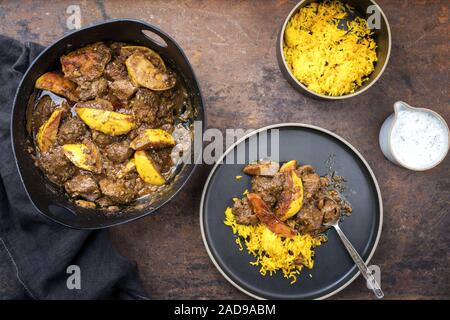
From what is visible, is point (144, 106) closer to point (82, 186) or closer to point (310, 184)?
point (82, 186)

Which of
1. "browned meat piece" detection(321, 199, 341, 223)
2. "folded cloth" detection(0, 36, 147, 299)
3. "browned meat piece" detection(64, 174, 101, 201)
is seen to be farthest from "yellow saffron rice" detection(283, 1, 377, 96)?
"folded cloth" detection(0, 36, 147, 299)

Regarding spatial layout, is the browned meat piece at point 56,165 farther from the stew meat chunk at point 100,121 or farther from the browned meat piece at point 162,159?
the browned meat piece at point 162,159

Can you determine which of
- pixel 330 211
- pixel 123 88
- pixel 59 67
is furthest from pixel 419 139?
pixel 59 67

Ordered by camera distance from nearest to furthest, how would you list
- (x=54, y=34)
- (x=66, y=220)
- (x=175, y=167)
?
(x=66, y=220) → (x=175, y=167) → (x=54, y=34)

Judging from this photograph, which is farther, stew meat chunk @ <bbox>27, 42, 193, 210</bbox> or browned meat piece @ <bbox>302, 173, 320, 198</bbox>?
browned meat piece @ <bbox>302, 173, 320, 198</bbox>

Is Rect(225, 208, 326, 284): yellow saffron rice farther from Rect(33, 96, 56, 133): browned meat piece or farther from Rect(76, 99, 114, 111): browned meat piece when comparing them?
Rect(33, 96, 56, 133): browned meat piece

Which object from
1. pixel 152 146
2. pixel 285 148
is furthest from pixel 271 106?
pixel 152 146

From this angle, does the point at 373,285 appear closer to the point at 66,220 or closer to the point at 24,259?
the point at 66,220

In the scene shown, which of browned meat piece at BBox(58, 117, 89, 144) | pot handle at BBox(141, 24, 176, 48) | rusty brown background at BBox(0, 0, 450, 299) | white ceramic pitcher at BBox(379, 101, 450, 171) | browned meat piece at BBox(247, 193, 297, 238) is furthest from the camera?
rusty brown background at BBox(0, 0, 450, 299)
